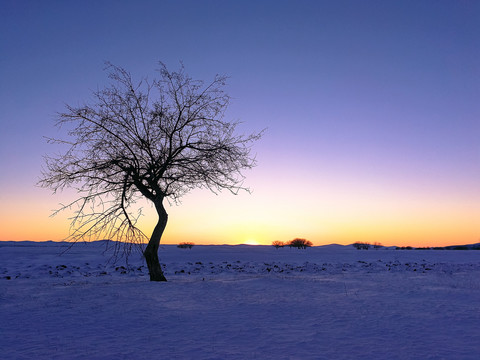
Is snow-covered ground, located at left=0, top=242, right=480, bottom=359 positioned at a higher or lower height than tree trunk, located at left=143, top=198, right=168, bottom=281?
lower

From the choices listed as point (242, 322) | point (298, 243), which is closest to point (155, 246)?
point (242, 322)

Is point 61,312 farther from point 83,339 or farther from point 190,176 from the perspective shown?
point 190,176

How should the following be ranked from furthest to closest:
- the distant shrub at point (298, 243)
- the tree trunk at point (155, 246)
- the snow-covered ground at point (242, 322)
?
the distant shrub at point (298, 243)
the tree trunk at point (155, 246)
the snow-covered ground at point (242, 322)

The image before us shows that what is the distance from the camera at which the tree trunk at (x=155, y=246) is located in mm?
15000

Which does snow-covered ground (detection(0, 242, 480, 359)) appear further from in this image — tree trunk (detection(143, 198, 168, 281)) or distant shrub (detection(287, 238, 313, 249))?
distant shrub (detection(287, 238, 313, 249))

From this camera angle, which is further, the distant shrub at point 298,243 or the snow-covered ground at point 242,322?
the distant shrub at point 298,243

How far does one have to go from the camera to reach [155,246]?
1521cm

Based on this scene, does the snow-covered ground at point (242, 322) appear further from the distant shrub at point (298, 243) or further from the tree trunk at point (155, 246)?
the distant shrub at point (298, 243)

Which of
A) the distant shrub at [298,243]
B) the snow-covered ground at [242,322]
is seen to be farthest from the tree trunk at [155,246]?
the distant shrub at [298,243]

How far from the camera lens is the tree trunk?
1500 centimetres

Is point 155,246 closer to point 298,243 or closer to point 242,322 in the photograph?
point 242,322

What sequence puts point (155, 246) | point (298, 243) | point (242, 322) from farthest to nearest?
1. point (298, 243)
2. point (155, 246)
3. point (242, 322)

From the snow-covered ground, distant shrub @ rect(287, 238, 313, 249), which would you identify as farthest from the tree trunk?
distant shrub @ rect(287, 238, 313, 249)

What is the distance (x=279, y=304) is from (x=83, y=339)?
4.87m
